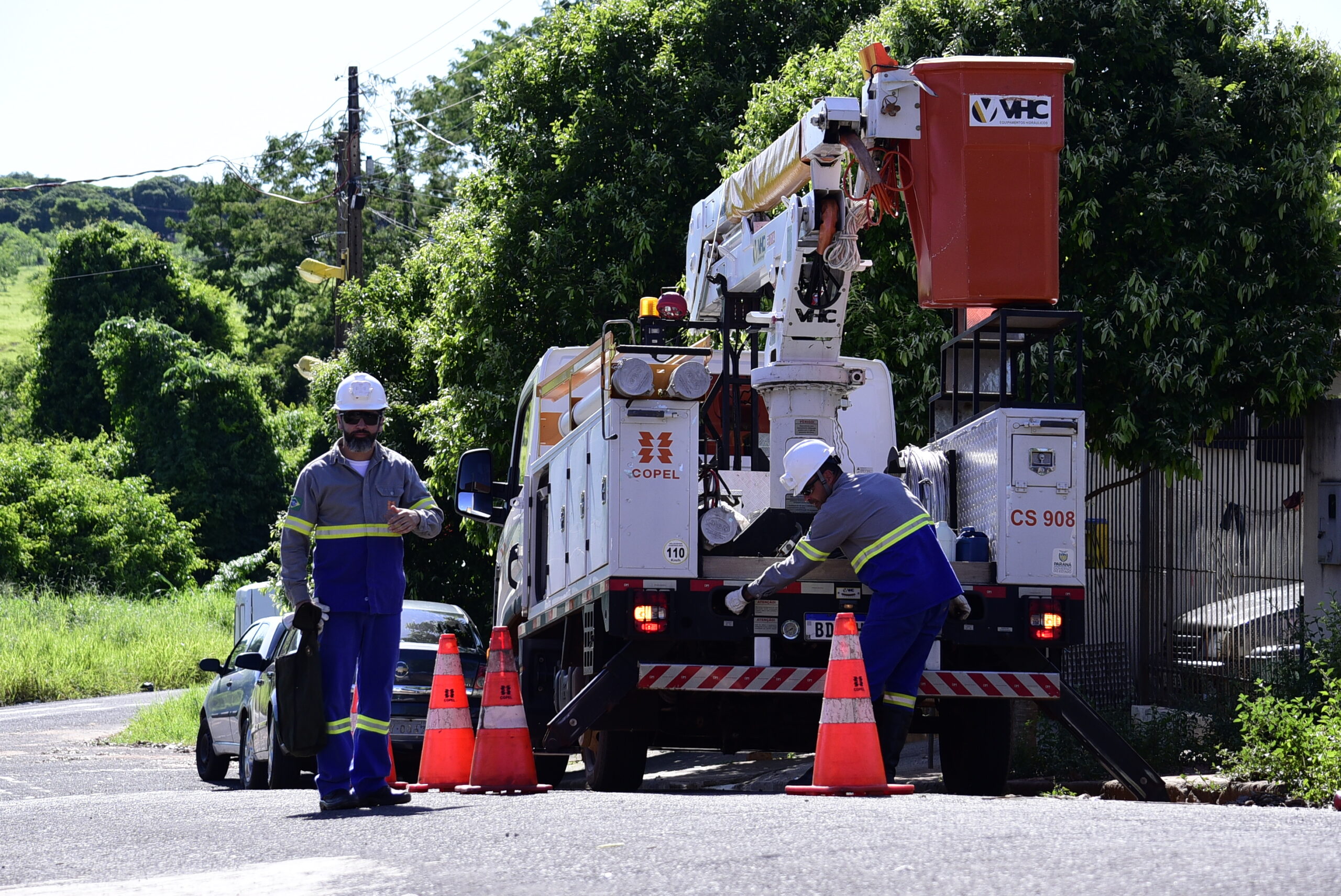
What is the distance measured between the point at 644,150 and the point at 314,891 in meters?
15.5

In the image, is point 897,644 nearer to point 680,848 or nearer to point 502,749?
point 502,749

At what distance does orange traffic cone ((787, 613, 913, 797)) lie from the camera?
815cm

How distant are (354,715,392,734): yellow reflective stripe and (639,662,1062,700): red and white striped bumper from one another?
1.52 m

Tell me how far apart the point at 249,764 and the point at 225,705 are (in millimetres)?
1289

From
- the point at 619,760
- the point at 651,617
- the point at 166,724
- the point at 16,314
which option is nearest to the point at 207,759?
the point at 166,724

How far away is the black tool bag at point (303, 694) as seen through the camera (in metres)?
7.98

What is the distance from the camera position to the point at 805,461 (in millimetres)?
9039

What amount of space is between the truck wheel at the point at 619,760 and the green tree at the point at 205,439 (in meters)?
41.6

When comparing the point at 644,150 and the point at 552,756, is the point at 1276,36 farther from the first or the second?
the point at 552,756

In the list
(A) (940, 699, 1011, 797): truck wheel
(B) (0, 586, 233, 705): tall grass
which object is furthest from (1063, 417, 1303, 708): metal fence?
(B) (0, 586, 233, 705): tall grass

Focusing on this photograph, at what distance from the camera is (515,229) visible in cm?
2062

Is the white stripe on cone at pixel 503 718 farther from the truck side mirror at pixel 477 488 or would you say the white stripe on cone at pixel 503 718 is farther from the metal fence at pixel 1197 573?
the metal fence at pixel 1197 573

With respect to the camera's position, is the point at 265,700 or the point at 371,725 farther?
the point at 265,700

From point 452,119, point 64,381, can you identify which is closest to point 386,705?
point 452,119
